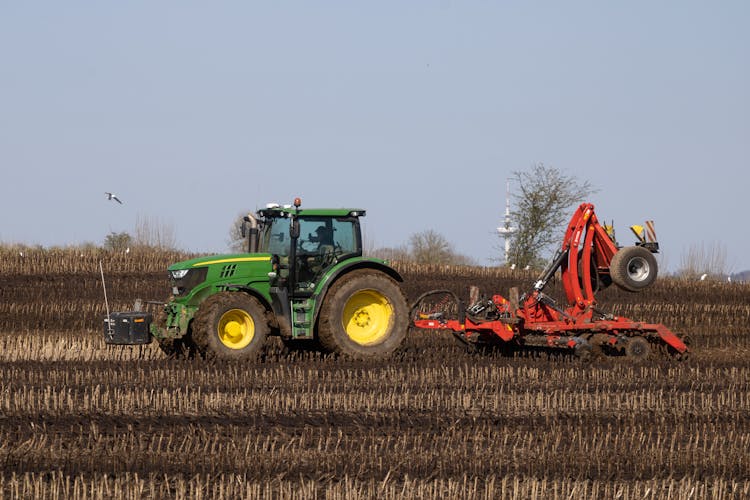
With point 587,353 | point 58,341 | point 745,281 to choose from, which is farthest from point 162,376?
point 745,281

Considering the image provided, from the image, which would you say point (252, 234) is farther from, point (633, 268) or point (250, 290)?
point (633, 268)

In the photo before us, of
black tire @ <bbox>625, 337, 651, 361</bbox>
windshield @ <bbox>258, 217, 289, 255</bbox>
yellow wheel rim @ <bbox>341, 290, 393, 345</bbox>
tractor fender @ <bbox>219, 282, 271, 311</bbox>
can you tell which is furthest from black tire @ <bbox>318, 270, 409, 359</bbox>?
black tire @ <bbox>625, 337, 651, 361</bbox>

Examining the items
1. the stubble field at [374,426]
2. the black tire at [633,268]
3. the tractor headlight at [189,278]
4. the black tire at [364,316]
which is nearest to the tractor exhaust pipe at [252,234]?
the tractor headlight at [189,278]

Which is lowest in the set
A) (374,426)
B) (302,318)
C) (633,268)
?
(374,426)

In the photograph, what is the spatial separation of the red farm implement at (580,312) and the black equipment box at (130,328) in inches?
142

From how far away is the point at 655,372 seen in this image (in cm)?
1495

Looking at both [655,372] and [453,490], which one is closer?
[453,490]

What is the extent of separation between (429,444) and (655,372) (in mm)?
5825

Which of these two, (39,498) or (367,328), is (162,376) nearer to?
(367,328)

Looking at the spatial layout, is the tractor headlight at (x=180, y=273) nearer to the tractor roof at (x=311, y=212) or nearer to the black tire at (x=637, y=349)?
the tractor roof at (x=311, y=212)

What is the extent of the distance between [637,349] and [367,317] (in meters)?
3.77

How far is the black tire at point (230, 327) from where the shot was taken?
49.6 feet

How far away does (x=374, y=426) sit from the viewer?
428 inches

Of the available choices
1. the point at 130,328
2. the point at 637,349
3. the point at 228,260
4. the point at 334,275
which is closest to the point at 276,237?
the point at 228,260
